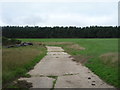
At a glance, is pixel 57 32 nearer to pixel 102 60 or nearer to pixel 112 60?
pixel 102 60

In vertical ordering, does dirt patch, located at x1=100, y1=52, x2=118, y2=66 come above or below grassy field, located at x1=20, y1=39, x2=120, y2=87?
above

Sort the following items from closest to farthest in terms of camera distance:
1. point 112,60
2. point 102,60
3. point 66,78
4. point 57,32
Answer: point 66,78 < point 112,60 < point 102,60 < point 57,32

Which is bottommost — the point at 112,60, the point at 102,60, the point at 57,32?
the point at 102,60

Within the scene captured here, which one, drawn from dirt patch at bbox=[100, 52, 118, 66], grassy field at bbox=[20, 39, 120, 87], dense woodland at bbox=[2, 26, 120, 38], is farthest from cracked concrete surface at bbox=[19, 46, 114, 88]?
dense woodland at bbox=[2, 26, 120, 38]

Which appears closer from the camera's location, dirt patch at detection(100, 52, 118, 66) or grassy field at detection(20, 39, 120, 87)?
grassy field at detection(20, 39, 120, 87)

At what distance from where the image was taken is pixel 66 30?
109500 mm

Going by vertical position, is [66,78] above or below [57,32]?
below

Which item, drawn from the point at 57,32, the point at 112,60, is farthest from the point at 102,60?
the point at 57,32

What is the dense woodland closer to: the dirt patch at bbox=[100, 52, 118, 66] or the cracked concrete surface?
the dirt patch at bbox=[100, 52, 118, 66]

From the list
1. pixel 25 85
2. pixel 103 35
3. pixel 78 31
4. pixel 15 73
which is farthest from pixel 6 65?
pixel 78 31

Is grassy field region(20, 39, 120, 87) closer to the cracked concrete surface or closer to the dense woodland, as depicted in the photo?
the cracked concrete surface

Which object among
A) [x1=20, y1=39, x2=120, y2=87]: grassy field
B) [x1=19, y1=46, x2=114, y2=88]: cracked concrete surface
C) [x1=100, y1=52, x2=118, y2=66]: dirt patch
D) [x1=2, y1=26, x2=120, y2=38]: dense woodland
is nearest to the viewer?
[x1=19, y1=46, x2=114, y2=88]: cracked concrete surface

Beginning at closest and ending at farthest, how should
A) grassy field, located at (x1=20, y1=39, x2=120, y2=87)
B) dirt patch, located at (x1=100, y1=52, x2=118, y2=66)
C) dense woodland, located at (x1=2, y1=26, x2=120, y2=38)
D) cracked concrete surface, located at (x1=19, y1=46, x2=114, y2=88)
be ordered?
cracked concrete surface, located at (x1=19, y1=46, x2=114, y2=88) < grassy field, located at (x1=20, y1=39, x2=120, y2=87) < dirt patch, located at (x1=100, y1=52, x2=118, y2=66) < dense woodland, located at (x1=2, y1=26, x2=120, y2=38)

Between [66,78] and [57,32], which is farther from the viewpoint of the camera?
[57,32]
